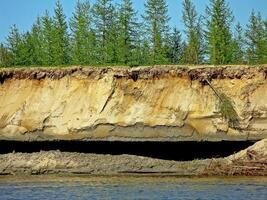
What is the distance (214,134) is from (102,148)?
6.49 m

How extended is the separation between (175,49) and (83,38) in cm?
769

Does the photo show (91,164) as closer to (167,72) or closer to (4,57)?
(167,72)

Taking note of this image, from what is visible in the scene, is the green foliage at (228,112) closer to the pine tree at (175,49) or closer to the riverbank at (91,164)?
the riverbank at (91,164)

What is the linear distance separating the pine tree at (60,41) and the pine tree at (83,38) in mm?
725

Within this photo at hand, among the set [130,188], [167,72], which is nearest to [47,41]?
[167,72]

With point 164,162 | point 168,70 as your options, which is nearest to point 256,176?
point 164,162

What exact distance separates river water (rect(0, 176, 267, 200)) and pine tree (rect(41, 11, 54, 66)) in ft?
62.8

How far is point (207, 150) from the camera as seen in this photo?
38812mm

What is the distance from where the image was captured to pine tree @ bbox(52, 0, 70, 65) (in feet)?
174

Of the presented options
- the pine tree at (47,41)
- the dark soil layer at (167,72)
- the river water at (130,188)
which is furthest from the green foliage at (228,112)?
the pine tree at (47,41)

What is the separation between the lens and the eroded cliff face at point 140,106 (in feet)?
128

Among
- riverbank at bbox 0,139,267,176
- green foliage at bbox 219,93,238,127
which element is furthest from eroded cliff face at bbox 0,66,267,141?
riverbank at bbox 0,139,267,176

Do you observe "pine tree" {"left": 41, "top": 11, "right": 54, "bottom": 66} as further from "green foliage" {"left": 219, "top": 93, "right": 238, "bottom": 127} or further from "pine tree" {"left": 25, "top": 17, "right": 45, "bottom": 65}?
"green foliage" {"left": 219, "top": 93, "right": 238, "bottom": 127}

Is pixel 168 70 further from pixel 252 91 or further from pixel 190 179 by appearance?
pixel 190 179
